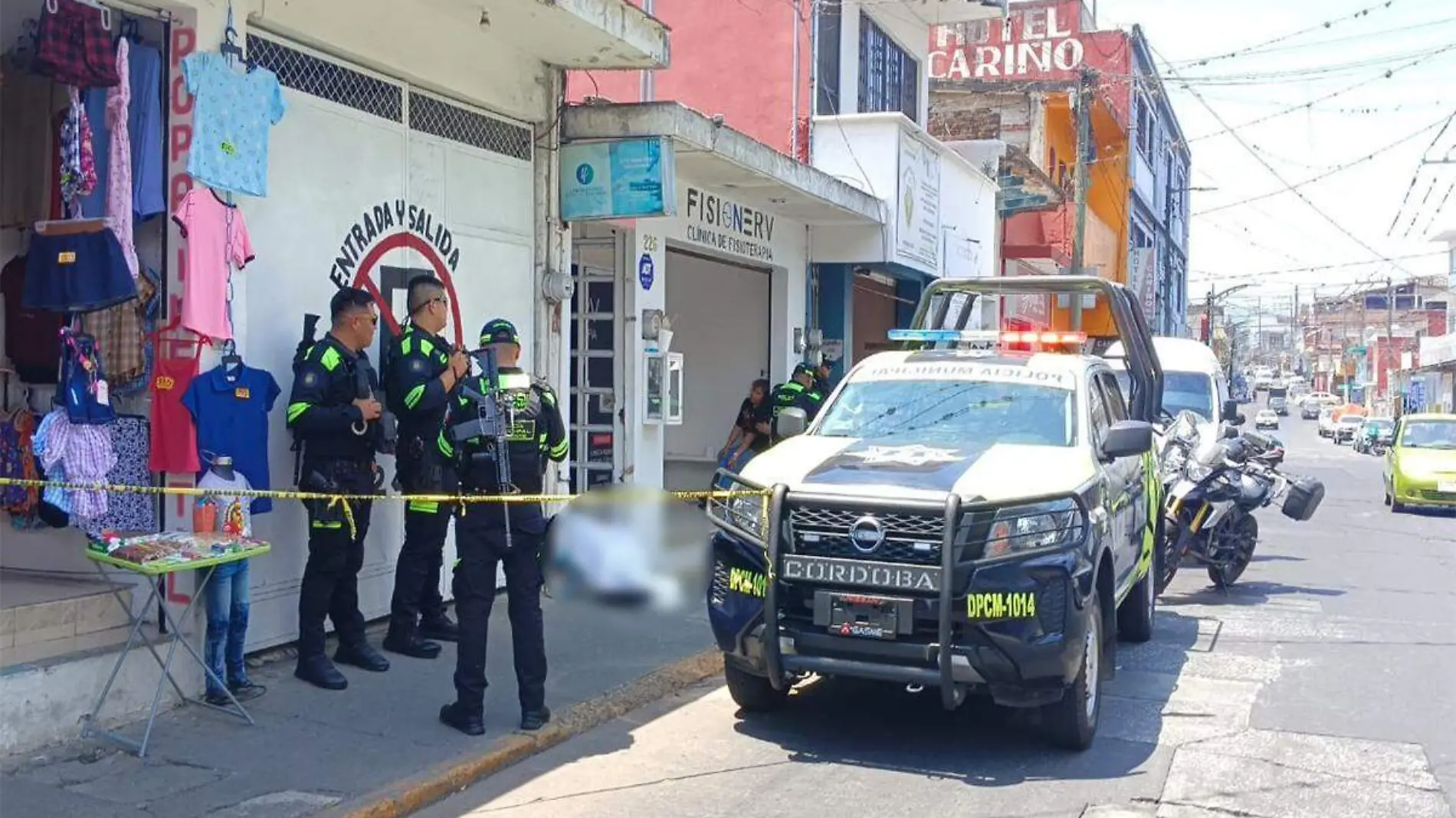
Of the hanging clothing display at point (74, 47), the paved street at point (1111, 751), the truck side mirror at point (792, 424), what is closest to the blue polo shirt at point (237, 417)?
the hanging clothing display at point (74, 47)

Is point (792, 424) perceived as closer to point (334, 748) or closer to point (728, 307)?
point (334, 748)

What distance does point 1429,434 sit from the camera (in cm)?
2116

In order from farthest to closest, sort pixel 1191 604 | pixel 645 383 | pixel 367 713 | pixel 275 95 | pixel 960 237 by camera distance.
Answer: pixel 960 237, pixel 645 383, pixel 1191 604, pixel 275 95, pixel 367 713

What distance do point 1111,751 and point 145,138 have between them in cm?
567

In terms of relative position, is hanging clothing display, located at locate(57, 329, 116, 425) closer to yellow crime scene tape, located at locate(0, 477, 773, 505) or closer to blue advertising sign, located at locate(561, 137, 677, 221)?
yellow crime scene tape, located at locate(0, 477, 773, 505)

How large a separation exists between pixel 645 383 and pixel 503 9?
4.36m

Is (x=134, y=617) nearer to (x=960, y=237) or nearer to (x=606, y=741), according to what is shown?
(x=606, y=741)

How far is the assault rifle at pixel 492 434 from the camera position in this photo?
20.0 feet

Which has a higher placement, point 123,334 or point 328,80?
point 328,80

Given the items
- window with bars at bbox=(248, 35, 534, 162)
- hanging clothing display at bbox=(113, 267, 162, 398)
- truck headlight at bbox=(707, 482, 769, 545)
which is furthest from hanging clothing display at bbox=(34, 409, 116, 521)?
truck headlight at bbox=(707, 482, 769, 545)

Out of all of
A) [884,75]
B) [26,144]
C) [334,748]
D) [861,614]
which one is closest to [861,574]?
[861,614]

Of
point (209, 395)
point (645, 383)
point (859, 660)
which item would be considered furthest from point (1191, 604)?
point (209, 395)

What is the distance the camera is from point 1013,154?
22.9m

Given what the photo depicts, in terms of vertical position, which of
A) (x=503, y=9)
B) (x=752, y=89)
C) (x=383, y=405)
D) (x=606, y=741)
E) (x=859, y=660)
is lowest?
(x=606, y=741)
